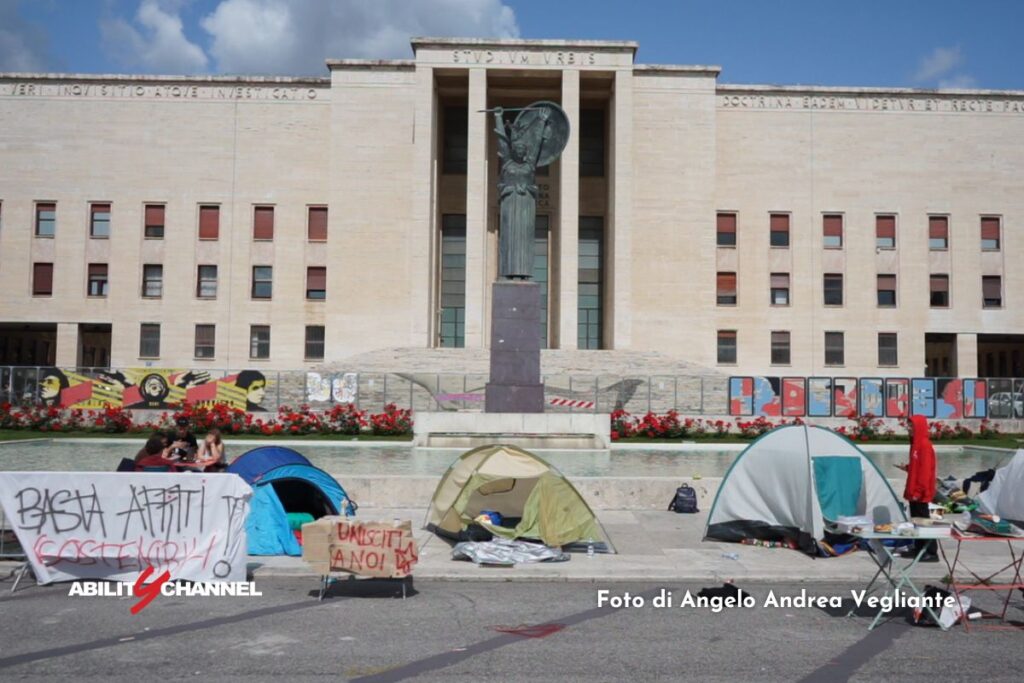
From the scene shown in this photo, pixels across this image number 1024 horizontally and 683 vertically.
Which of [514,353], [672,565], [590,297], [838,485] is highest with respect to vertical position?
[590,297]

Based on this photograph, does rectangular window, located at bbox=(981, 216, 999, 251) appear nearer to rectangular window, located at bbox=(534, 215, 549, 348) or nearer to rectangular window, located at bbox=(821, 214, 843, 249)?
rectangular window, located at bbox=(821, 214, 843, 249)

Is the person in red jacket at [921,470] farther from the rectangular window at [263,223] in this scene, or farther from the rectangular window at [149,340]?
the rectangular window at [149,340]

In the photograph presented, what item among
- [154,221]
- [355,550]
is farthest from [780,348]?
[355,550]

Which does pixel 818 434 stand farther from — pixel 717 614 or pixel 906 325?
pixel 906 325

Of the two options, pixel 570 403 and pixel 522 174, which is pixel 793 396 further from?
pixel 522 174

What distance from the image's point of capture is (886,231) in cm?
4956

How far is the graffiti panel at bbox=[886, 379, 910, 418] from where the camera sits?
36.0m

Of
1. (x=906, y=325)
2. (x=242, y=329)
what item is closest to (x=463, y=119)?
(x=242, y=329)

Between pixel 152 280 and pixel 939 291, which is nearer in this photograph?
pixel 152 280

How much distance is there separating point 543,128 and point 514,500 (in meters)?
14.3

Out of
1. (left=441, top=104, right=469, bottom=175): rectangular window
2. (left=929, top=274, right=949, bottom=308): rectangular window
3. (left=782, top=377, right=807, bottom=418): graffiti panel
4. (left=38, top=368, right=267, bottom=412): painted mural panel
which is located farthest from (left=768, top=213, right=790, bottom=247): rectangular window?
(left=38, top=368, right=267, bottom=412): painted mural panel

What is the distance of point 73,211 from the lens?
159 ft

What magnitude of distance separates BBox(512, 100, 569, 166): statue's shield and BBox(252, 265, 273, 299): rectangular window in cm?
2662

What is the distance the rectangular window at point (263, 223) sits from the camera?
4894cm
